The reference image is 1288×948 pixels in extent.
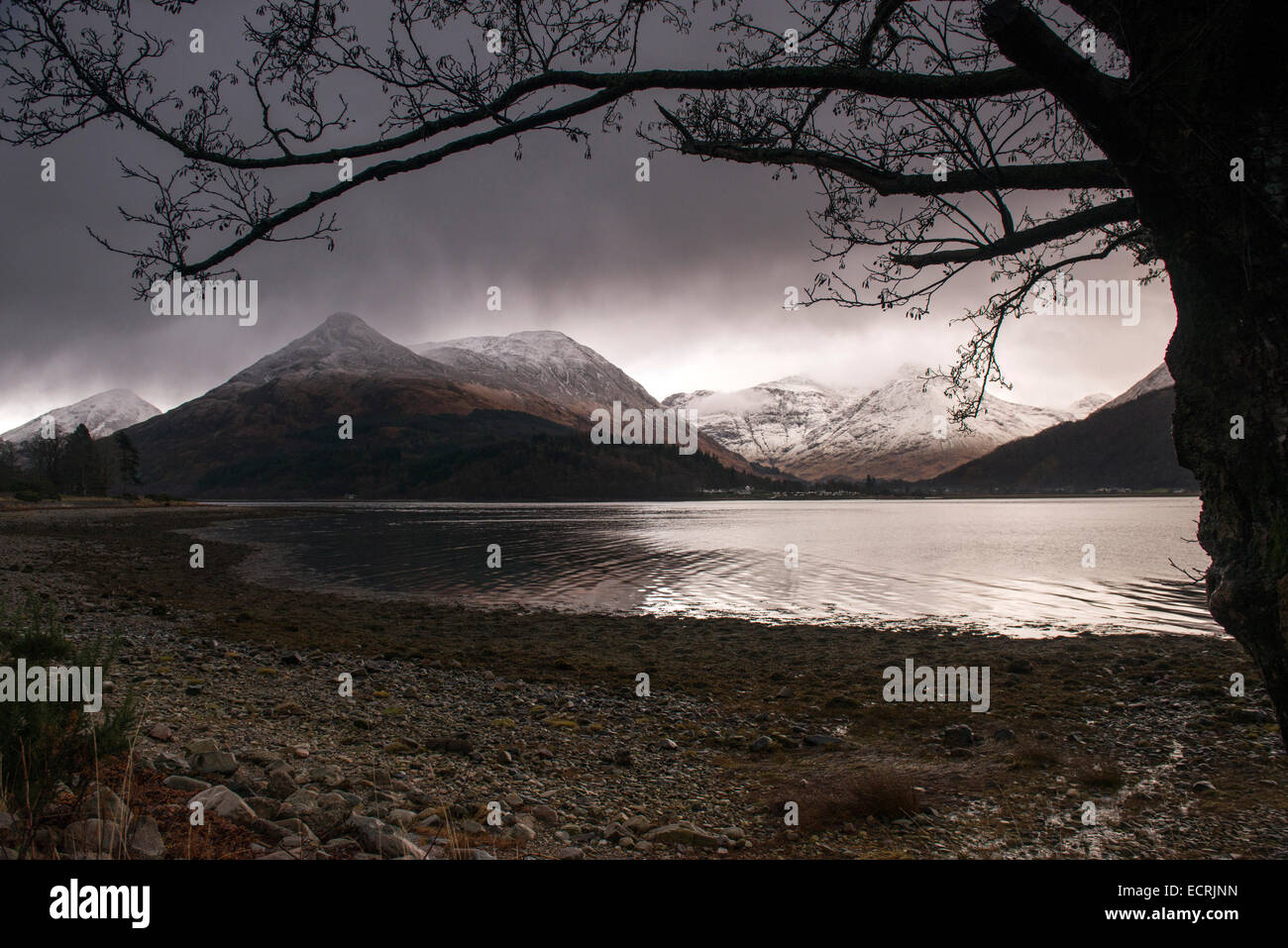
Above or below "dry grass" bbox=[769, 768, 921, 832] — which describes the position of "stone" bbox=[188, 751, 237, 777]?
above

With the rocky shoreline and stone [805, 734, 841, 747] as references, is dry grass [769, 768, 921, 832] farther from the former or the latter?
stone [805, 734, 841, 747]

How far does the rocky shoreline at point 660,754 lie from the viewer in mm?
5781

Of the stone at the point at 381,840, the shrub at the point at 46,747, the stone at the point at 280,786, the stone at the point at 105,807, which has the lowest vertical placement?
the stone at the point at 280,786

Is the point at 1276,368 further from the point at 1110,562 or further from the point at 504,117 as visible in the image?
the point at 1110,562

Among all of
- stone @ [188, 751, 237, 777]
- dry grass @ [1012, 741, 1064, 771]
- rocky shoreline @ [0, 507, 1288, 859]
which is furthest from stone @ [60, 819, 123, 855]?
dry grass @ [1012, 741, 1064, 771]

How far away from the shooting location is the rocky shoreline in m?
5.78

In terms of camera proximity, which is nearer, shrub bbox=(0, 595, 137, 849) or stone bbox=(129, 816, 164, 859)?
stone bbox=(129, 816, 164, 859)

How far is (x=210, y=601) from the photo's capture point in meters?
24.2

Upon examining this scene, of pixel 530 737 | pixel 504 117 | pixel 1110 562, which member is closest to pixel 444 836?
pixel 530 737

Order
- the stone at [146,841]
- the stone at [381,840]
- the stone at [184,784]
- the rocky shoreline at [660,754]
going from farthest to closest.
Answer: the rocky shoreline at [660,754] → the stone at [184,784] → the stone at [381,840] → the stone at [146,841]

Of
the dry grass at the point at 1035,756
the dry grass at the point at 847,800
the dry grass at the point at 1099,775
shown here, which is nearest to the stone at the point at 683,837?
the dry grass at the point at 847,800

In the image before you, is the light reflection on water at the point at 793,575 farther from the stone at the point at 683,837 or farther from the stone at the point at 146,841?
the stone at the point at 146,841

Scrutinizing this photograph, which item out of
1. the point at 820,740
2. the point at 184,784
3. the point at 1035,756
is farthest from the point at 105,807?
the point at 1035,756

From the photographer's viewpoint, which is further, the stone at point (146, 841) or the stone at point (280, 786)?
the stone at point (280, 786)
